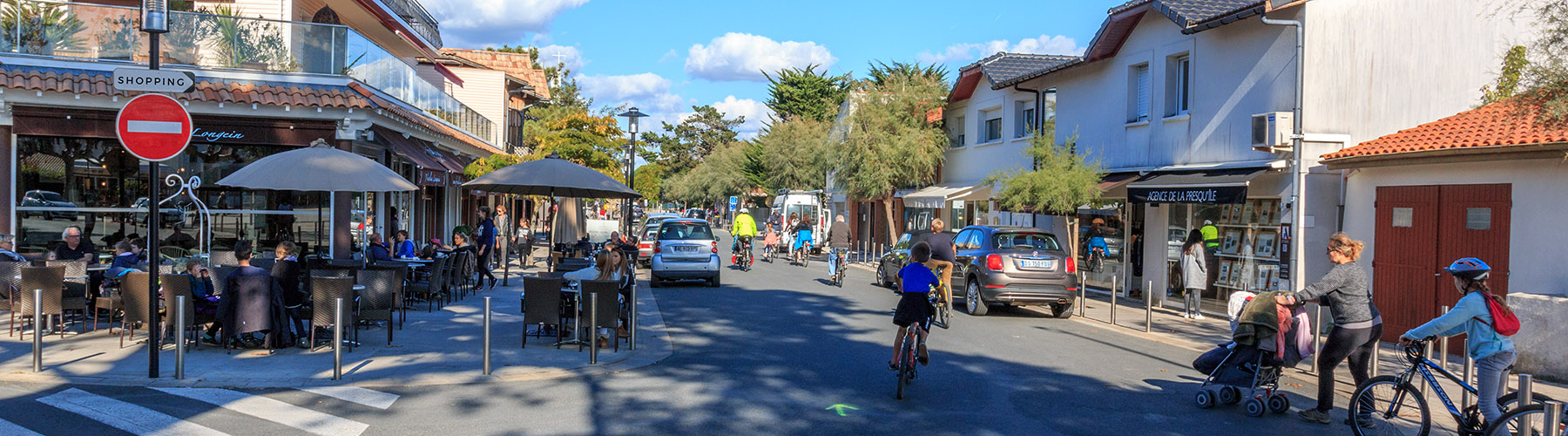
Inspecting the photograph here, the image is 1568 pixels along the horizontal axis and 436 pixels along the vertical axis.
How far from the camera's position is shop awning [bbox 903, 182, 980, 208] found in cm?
2778

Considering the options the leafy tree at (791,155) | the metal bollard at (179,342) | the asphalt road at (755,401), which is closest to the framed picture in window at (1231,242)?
the asphalt road at (755,401)

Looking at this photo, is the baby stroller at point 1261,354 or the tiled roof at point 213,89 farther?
the tiled roof at point 213,89

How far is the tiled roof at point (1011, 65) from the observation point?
87.3 feet

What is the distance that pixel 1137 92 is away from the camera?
66.6 feet

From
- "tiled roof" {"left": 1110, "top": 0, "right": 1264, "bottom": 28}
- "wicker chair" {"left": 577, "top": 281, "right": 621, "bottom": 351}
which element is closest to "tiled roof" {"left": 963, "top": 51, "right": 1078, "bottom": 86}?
"tiled roof" {"left": 1110, "top": 0, "right": 1264, "bottom": 28}

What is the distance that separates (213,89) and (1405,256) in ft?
53.6

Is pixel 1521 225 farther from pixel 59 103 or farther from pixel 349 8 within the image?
pixel 349 8

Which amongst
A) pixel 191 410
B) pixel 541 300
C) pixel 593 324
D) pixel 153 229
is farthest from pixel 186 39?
pixel 191 410

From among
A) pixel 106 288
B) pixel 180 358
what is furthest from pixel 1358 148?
pixel 106 288

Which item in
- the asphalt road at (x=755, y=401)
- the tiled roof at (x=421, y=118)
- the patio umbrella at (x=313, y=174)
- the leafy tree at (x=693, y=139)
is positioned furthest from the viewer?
the leafy tree at (x=693, y=139)

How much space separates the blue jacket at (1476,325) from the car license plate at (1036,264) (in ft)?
27.8

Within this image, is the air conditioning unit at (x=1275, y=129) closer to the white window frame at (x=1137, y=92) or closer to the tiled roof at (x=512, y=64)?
the white window frame at (x=1137, y=92)

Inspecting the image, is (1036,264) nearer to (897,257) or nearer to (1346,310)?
(897,257)

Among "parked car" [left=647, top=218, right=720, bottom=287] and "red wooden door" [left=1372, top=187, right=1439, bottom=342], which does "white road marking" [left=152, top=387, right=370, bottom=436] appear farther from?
"red wooden door" [left=1372, top=187, right=1439, bottom=342]
